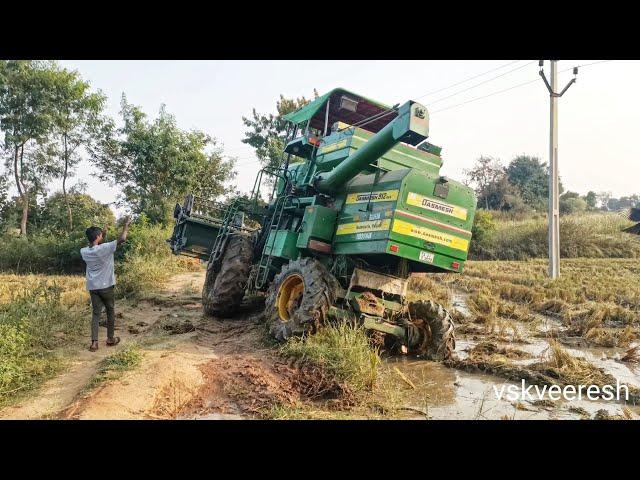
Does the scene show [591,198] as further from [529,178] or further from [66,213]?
[66,213]

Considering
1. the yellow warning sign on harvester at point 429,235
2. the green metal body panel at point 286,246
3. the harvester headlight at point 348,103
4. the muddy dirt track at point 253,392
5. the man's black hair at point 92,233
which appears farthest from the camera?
the harvester headlight at point 348,103

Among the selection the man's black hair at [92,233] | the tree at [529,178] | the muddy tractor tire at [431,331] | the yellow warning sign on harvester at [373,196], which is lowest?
the muddy tractor tire at [431,331]

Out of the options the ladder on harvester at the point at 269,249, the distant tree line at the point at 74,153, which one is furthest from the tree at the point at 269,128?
the ladder on harvester at the point at 269,249

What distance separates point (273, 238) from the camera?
28.5 feet

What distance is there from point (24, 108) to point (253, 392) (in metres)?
20.7

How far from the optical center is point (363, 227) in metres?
6.96

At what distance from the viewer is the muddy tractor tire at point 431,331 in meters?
6.96

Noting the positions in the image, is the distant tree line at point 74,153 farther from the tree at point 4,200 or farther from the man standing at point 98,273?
the man standing at point 98,273

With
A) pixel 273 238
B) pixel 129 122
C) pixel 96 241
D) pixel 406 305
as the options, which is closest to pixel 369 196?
pixel 406 305

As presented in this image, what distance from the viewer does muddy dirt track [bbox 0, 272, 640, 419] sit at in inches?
183

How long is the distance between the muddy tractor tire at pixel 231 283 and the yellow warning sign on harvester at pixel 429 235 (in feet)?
11.5

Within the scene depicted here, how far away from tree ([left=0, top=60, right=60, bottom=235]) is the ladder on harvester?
53.2ft
